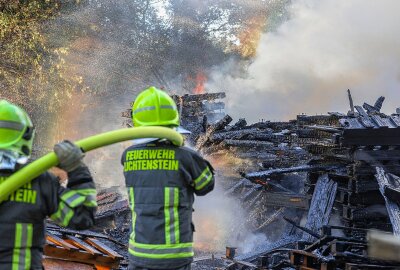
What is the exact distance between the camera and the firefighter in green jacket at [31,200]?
2.42m

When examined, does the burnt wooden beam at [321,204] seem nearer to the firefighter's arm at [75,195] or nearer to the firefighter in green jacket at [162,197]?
the firefighter in green jacket at [162,197]

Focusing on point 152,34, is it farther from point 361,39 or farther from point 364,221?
point 364,221

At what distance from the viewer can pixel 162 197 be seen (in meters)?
3.09

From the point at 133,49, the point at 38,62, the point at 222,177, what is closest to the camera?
the point at 222,177

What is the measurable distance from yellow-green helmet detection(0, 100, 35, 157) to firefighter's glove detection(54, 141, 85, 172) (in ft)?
0.88

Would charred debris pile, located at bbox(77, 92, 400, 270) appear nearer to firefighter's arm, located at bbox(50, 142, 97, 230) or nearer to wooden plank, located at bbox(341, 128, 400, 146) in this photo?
wooden plank, located at bbox(341, 128, 400, 146)

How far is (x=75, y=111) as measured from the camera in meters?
25.8

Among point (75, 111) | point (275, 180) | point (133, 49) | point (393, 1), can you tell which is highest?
point (133, 49)

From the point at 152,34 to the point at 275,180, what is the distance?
2211 cm

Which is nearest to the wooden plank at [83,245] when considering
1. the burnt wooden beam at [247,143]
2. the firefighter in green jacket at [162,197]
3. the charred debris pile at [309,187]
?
the charred debris pile at [309,187]

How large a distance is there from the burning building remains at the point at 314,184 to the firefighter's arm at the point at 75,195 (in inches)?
130

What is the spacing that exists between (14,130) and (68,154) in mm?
382

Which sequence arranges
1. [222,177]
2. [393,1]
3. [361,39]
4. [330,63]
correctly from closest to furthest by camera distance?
1. [222,177]
2. [393,1]
3. [361,39]
4. [330,63]

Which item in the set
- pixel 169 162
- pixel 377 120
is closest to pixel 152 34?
pixel 377 120
